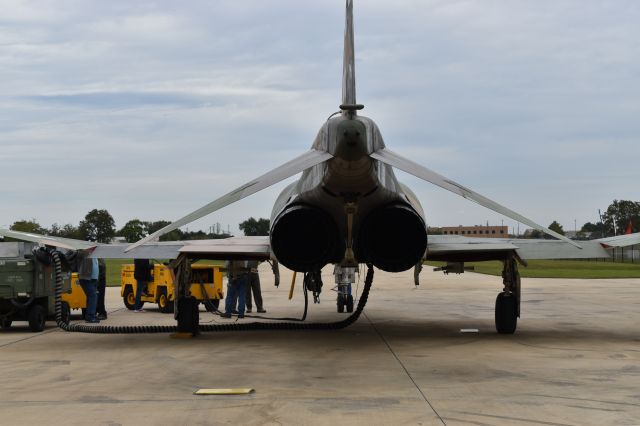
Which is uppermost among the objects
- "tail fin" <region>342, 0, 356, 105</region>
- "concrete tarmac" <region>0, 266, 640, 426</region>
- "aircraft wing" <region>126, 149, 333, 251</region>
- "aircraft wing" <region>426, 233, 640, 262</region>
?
"tail fin" <region>342, 0, 356, 105</region>

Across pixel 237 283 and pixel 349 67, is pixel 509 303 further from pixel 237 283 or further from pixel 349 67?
pixel 237 283

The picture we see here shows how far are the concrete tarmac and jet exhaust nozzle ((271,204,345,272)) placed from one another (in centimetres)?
129

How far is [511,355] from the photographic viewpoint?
1038cm

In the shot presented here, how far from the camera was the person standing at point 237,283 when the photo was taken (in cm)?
1639

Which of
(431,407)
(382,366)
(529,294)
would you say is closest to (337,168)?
(382,366)

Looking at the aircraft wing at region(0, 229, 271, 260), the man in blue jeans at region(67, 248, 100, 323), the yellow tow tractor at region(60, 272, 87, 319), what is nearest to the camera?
the aircraft wing at region(0, 229, 271, 260)

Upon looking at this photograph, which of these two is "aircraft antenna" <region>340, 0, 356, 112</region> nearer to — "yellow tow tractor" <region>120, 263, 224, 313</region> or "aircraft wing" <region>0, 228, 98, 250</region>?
"aircraft wing" <region>0, 228, 98, 250</region>

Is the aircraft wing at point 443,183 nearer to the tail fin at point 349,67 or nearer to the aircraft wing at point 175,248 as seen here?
the tail fin at point 349,67

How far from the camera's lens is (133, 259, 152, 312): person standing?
61.3 ft

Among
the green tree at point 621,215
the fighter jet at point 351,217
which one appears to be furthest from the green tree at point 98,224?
the fighter jet at point 351,217

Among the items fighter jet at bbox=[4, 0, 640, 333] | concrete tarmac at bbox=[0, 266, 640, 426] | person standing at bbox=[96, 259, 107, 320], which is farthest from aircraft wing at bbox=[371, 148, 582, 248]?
person standing at bbox=[96, 259, 107, 320]

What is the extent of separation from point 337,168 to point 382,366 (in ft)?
8.51

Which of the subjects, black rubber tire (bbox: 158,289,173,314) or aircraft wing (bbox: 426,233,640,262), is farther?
black rubber tire (bbox: 158,289,173,314)

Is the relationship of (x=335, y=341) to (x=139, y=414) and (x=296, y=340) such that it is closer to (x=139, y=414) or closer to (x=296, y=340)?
(x=296, y=340)
